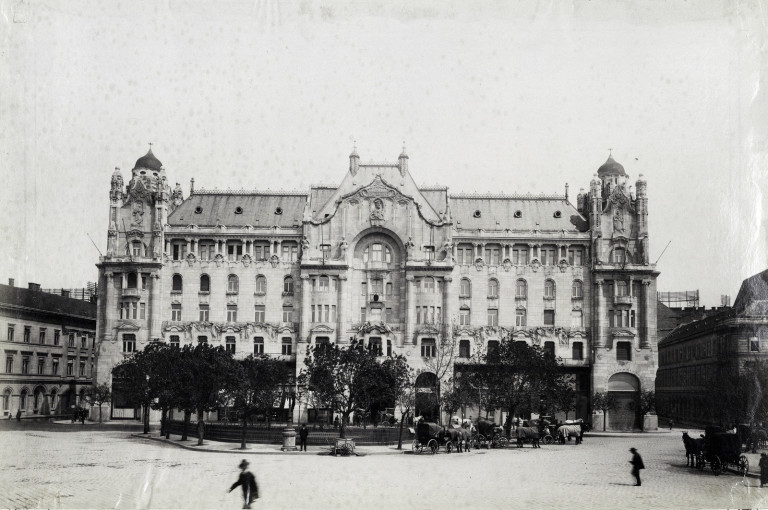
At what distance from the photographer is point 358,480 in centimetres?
3838

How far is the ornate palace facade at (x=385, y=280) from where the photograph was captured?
9525cm

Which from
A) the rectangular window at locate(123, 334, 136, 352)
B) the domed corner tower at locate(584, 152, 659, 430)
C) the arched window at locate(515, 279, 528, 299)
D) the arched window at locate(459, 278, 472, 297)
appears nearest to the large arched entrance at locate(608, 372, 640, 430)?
the domed corner tower at locate(584, 152, 659, 430)

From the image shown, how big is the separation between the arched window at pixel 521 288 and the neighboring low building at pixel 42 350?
50140 millimetres

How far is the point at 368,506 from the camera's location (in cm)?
3266

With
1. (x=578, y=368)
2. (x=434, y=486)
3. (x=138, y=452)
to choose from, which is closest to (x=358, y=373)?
(x=138, y=452)

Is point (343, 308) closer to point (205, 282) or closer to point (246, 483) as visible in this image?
point (205, 282)

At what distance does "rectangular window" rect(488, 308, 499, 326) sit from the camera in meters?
96.8

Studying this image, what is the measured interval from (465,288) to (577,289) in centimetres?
1263

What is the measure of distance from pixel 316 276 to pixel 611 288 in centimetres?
3306

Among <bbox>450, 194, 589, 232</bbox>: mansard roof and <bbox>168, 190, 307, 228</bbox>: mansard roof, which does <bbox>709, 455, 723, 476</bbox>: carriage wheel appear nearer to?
<bbox>450, 194, 589, 232</bbox>: mansard roof

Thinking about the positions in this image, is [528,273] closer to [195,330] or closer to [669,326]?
[195,330]

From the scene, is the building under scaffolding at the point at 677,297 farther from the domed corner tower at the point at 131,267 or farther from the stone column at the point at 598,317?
the domed corner tower at the point at 131,267

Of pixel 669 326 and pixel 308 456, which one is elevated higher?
pixel 669 326

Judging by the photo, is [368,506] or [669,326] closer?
[368,506]
